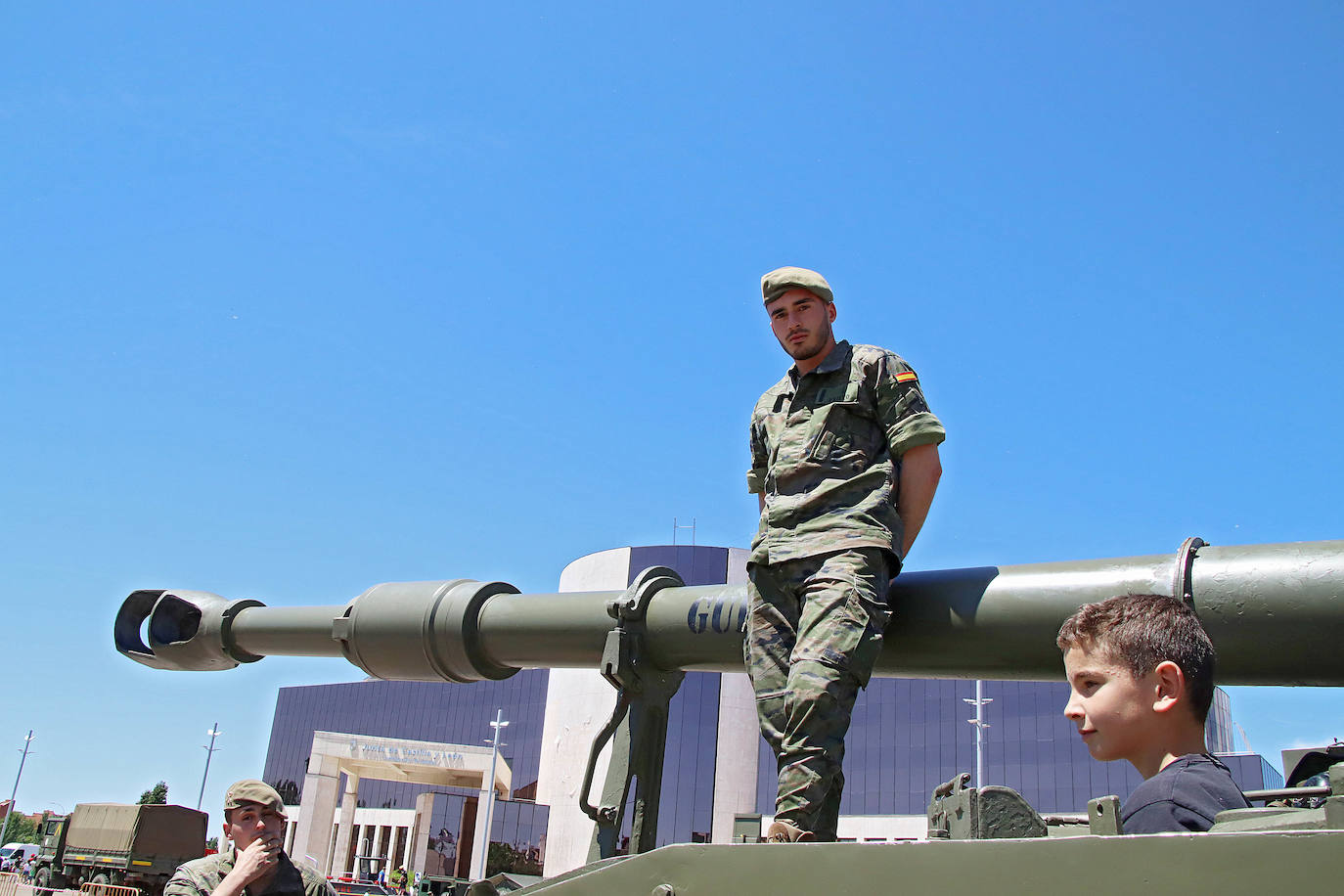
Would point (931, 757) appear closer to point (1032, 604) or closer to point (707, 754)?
point (707, 754)

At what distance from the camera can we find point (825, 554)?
10.8ft

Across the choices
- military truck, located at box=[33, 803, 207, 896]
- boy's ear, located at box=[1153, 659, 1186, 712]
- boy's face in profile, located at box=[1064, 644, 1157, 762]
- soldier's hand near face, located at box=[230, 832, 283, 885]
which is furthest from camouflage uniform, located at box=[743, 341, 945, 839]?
military truck, located at box=[33, 803, 207, 896]

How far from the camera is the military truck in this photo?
22281mm

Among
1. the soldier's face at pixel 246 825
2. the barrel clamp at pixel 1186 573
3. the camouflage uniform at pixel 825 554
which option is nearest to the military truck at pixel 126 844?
the soldier's face at pixel 246 825

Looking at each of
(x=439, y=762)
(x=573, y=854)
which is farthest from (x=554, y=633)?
(x=439, y=762)

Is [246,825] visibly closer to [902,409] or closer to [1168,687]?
[902,409]

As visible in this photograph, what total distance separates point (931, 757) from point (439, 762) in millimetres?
17614

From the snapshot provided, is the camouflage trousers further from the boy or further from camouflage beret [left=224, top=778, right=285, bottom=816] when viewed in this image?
camouflage beret [left=224, top=778, right=285, bottom=816]

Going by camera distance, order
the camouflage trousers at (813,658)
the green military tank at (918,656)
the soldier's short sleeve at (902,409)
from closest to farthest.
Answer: the green military tank at (918,656) → the camouflage trousers at (813,658) → the soldier's short sleeve at (902,409)

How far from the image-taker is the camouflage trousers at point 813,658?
2.87 m

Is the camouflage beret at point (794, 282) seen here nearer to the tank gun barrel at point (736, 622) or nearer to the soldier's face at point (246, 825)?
the tank gun barrel at point (736, 622)

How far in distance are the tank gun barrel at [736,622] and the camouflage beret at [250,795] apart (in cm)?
93

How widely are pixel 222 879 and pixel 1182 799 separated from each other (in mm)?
3206

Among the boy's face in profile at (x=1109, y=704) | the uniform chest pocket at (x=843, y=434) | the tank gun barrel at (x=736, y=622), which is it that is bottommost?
the boy's face in profile at (x=1109, y=704)
